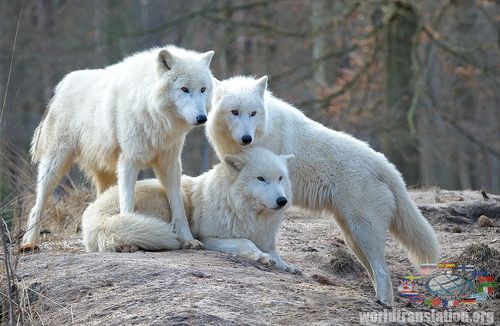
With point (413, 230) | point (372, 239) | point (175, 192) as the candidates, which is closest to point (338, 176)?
point (372, 239)

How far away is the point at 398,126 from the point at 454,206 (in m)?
5.53

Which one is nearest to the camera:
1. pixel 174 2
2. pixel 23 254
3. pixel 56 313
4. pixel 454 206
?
pixel 56 313

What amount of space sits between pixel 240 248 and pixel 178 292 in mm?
1372

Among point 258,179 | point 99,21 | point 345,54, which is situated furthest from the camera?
point 99,21

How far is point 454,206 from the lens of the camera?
29.1ft

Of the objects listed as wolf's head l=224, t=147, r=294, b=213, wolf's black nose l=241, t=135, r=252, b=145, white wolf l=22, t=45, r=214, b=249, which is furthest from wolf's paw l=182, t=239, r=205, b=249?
wolf's black nose l=241, t=135, r=252, b=145

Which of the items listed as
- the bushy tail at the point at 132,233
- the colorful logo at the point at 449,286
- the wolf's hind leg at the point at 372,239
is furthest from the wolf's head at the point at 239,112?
the colorful logo at the point at 449,286

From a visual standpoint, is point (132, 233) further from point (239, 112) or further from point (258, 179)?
point (239, 112)

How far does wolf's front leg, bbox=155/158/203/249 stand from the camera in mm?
6625

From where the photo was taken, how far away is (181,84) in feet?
20.7

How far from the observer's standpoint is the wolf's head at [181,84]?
20.6ft

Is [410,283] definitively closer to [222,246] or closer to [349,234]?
[349,234]

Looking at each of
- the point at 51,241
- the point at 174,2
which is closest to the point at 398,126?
the point at 174,2

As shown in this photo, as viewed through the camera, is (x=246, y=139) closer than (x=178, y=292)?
No
